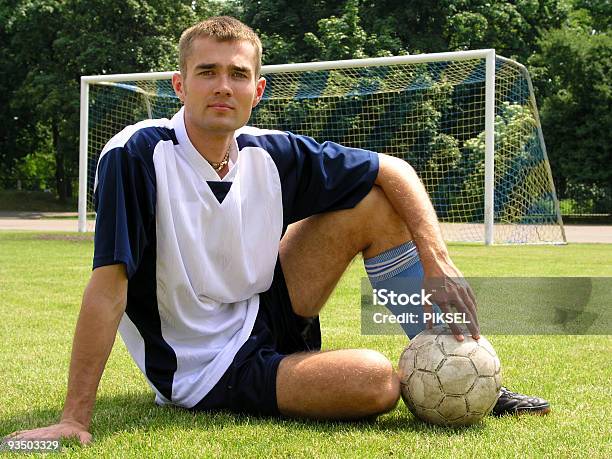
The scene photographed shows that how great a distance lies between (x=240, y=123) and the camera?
10.2ft

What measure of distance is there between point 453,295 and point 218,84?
1135 mm

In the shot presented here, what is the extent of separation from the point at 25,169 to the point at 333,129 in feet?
114

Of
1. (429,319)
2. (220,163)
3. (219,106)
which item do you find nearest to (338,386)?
(429,319)

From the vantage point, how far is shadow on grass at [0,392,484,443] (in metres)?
2.95

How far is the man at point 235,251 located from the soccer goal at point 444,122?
425 inches

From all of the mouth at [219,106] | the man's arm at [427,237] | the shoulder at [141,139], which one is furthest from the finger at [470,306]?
the shoulder at [141,139]

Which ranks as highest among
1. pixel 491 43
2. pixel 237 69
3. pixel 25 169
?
pixel 491 43

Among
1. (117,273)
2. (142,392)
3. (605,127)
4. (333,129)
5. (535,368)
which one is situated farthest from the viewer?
(605,127)

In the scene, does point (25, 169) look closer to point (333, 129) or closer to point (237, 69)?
point (333, 129)

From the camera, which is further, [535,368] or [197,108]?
[535,368]

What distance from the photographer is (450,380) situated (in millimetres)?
2959

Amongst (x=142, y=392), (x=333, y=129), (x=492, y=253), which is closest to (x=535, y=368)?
(x=142, y=392)

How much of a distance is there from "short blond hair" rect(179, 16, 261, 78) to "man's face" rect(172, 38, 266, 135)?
2 cm

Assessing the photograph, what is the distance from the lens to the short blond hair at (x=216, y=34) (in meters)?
3.07
